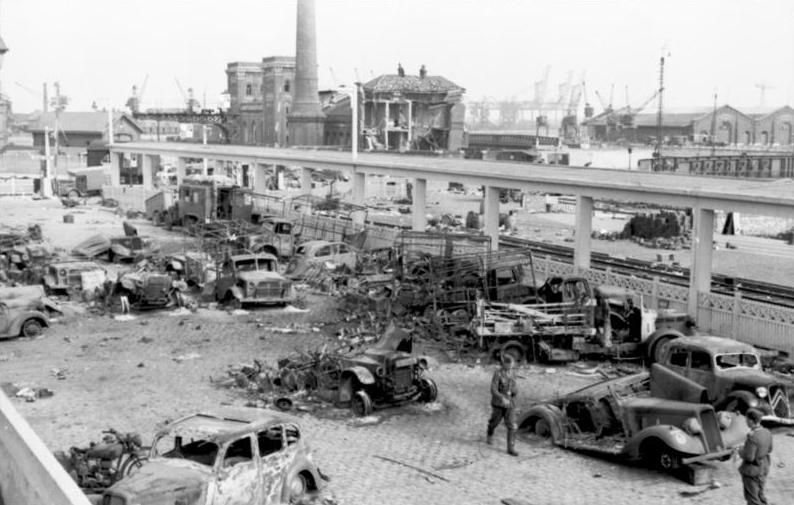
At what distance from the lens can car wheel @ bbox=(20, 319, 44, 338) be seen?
22.3m

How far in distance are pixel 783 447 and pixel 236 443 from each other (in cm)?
868

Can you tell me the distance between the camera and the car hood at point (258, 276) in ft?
84.5

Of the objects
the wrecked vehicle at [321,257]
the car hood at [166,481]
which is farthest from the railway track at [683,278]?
the car hood at [166,481]

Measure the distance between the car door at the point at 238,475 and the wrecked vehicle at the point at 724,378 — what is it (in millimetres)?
6909

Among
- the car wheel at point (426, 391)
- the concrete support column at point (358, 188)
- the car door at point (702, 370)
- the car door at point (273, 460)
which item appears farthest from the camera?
the concrete support column at point (358, 188)

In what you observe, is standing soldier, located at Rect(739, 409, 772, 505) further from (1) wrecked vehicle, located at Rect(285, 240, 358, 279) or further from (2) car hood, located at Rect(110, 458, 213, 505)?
(1) wrecked vehicle, located at Rect(285, 240, 358, 279)

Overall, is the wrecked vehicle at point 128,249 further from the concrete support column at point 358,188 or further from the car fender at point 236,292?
the concrete support column at point 358,188

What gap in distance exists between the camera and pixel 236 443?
1081 centimetres

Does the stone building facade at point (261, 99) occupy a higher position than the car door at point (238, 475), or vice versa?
the stone building facade at point (261, 99)

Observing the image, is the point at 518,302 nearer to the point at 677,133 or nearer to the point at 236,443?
the point at 236,443

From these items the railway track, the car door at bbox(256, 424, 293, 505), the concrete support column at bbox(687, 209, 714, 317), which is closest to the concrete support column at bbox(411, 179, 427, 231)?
the railway track

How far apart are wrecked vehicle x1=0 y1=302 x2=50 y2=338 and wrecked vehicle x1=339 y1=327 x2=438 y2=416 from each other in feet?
31.1

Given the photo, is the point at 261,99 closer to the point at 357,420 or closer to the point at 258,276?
the point at 258,276

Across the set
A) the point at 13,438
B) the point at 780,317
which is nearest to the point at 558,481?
the point at 13,438
